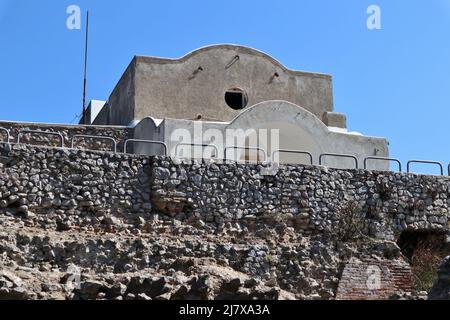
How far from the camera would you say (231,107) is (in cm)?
2500

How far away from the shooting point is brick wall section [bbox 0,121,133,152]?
72.2ft

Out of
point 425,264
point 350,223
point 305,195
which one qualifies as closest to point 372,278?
point 350,223

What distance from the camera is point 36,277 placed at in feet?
47.5

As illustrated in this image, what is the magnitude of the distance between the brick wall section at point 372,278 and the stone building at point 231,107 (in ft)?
14.3

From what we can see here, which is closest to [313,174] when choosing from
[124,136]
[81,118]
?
[124,136]

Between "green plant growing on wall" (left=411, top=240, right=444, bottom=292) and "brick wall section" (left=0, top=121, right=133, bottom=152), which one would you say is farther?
"brick wall section" (left=0, top=121, right=133, bottom=152)

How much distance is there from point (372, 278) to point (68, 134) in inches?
351

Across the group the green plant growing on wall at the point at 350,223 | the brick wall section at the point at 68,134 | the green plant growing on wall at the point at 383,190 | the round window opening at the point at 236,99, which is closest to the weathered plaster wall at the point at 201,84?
the round window opening at the point at 236,99

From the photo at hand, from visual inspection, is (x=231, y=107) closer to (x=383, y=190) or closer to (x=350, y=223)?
(x=383, y=190)

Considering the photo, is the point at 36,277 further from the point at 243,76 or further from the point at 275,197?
the point at 243,76

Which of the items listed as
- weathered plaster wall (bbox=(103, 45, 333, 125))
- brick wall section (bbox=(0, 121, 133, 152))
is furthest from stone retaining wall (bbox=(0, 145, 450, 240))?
weathered plaster wall (bbox=(103, 45, 333, 125))

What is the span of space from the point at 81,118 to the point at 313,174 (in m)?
12.9

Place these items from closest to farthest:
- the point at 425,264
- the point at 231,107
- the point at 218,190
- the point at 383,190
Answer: the point at 218,190
the point at 425,264
the point at 383,190
the point at 231,107

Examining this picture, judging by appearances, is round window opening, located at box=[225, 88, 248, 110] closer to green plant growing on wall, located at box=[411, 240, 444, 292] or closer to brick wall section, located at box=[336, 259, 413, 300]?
green plant growing on wall, located at box=[411, 240, 444, 292]
